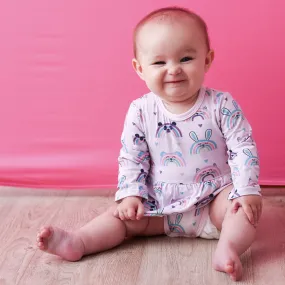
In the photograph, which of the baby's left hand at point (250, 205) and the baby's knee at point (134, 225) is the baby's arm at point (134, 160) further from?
the baby's left hand at point (250, 205)

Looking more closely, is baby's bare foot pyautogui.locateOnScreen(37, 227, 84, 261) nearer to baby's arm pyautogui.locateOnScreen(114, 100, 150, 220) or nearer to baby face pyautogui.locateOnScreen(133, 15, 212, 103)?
baby's arm pyautogui.locateOnScreen(114, 100, 150, 220)

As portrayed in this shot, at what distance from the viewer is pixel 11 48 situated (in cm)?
162

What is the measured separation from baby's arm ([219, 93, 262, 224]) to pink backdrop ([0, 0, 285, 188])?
12.1 inches

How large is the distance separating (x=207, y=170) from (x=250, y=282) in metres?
0.27

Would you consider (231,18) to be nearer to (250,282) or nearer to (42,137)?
(42,137)

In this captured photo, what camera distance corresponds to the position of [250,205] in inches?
47.9

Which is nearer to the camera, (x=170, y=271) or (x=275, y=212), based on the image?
(x=170, y=271)

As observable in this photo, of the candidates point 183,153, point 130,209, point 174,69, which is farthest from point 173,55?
point 130,209

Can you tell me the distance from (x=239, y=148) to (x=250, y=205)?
12cm

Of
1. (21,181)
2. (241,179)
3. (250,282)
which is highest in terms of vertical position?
(241,179)

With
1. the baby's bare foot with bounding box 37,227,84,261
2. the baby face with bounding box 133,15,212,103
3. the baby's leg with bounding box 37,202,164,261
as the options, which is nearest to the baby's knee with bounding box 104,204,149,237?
the baby's leg with bounding box 37,202,164,261

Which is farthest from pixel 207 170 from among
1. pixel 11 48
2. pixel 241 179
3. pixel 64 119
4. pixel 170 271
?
pixel 11 48

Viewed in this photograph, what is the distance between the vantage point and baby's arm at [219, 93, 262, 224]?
1223mm

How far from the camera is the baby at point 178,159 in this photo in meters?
1.23
